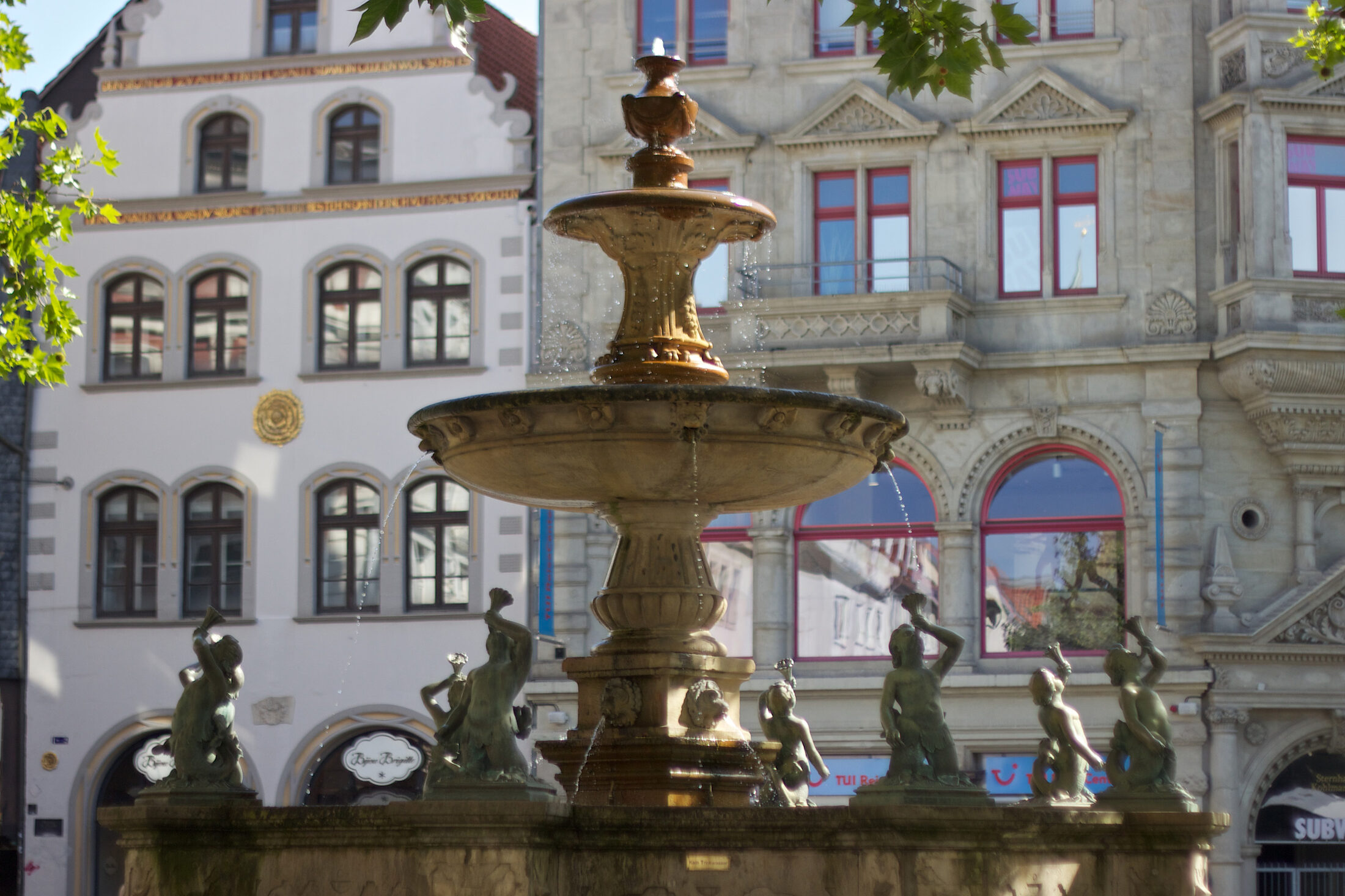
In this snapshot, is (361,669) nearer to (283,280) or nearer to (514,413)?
(283,280)

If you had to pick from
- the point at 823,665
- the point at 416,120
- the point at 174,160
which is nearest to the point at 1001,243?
the point at 823,665

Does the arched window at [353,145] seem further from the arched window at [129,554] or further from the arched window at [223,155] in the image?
the arched window at [129,554]

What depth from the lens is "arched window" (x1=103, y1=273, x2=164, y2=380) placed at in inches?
1246

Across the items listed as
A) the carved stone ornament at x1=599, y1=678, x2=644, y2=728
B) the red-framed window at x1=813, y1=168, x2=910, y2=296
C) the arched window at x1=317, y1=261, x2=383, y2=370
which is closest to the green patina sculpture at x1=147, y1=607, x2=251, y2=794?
the carved stone ornament at x1=599, y1=678, x2=644, y2=728

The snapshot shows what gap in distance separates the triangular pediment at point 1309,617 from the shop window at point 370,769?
37.6 ft

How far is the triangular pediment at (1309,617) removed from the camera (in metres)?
26.4

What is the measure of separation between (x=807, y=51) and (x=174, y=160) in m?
9.73

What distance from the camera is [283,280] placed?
31.0 metres

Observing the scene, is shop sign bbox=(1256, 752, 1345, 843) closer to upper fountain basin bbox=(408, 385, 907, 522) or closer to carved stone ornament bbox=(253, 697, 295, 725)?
carved stone ornament bbox=(253, 697, 295, 725)

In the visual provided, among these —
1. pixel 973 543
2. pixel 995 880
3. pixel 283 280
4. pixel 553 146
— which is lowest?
pixel 995 880

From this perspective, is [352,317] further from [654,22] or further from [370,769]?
[370,769]

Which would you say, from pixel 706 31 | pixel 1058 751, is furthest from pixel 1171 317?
pixel 1058 751

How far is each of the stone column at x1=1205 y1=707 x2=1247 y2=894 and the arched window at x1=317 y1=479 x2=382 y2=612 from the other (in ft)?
38.9

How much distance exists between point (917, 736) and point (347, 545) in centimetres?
1984
